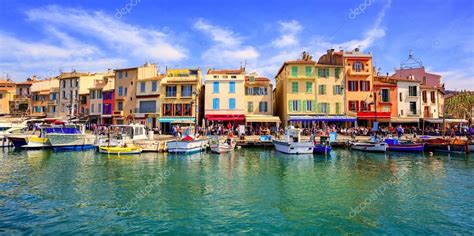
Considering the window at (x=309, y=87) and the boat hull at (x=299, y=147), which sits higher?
the window at (x=309, y=87)

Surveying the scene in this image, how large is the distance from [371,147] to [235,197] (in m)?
23.5

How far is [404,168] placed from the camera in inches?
883

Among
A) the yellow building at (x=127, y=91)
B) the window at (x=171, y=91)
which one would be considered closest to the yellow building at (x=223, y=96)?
the window at (x=171, y=91)

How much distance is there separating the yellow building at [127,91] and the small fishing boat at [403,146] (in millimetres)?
37491

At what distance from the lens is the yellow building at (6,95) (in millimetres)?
61500

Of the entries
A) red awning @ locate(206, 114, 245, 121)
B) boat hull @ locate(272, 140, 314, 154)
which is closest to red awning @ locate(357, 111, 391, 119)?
red awning @ locate(206, 114, 245, 121)

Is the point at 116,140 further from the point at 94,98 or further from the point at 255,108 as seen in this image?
the point at 94,98

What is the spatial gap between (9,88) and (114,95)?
101ft

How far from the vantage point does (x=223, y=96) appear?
146 feet

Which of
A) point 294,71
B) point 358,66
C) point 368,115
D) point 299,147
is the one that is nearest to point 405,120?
point 368,115

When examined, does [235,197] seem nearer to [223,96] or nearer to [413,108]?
[223,96]

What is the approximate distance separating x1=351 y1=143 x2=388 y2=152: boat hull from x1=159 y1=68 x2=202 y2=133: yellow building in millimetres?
23811

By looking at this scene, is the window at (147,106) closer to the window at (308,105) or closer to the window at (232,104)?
the window at (232,104)

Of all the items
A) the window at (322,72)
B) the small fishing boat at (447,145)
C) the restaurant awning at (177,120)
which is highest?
the window at (322,72)
